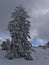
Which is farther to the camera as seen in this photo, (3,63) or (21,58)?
(21,58)

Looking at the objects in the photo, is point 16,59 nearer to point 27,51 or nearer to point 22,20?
point 27,51

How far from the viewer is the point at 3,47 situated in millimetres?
35500

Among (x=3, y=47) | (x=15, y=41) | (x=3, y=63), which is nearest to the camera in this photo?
(x=3, y=63)

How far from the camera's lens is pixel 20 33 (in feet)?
97.1

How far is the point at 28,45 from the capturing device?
2962 cm

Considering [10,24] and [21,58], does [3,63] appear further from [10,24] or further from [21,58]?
[10,24]

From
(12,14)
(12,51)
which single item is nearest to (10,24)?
(12,14)

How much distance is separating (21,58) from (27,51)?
4.10ft

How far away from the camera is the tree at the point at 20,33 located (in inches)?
1151

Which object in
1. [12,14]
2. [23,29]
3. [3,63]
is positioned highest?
[12,14]

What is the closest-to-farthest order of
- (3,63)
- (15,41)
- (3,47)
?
(3,63) → (15,41) → (3,47)

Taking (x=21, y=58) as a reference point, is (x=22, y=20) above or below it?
above

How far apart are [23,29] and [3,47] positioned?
6988 millimetres

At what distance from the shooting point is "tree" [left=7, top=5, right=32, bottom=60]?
2923 cm
